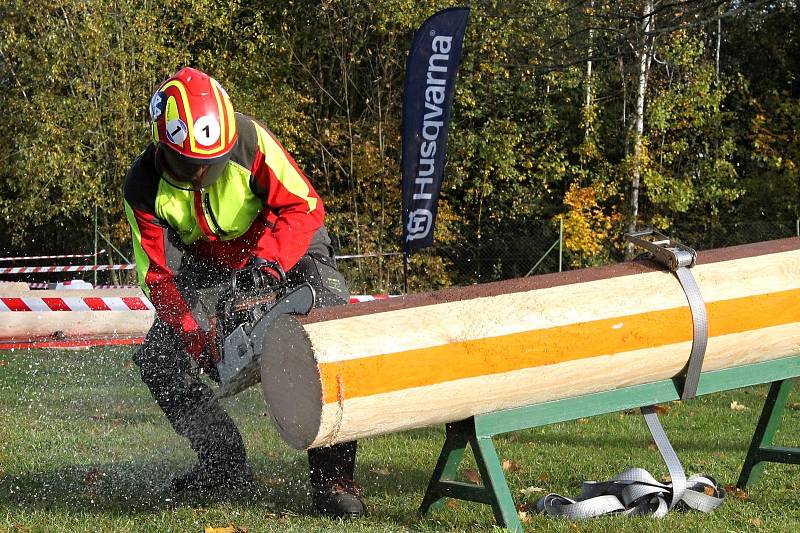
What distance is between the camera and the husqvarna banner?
12273 millimetres

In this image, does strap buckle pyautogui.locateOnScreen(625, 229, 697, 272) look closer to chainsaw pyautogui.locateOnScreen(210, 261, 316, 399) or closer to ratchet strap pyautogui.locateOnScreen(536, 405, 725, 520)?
ratchet strap pyautogui.locateOnScreen(536, 405, 725, 520)

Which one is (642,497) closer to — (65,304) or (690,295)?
(690,295)

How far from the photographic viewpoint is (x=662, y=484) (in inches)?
179

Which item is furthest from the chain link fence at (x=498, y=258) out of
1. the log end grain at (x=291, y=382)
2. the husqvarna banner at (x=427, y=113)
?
the log end grain at (x=291, y=382)

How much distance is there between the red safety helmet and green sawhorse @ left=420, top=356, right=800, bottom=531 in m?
1.52

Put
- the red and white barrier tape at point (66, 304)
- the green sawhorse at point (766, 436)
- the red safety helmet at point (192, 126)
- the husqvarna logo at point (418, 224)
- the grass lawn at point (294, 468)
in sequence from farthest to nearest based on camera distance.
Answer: the husqvarna logo at point (418, 224) < the red and white barrier tape at point (66, 304) < the green sawhorse at point (766, 436) < the grass lawn at point (294, 468) < the red safety helmet at point (192, 126)

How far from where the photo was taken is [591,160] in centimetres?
2358

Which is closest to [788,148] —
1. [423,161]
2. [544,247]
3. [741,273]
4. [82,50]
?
[544,247]

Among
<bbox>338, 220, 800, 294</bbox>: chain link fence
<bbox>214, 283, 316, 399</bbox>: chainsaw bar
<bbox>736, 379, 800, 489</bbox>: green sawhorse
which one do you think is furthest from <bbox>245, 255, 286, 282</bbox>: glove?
<bbox>338, 220, 800, 294</bbox>: chain link fence

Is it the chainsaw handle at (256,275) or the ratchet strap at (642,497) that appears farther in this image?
the ratchet strap at (642,497)

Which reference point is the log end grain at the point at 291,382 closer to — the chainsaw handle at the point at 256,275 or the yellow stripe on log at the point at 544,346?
the yellow stripe on log at the point at 544,346

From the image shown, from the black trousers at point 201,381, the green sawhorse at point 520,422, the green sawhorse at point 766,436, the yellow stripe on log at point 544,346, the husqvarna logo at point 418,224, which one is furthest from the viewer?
the husqvarna logo at point 418,224

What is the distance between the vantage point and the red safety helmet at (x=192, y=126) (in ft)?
13.6

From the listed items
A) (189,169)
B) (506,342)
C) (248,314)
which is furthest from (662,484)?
(189,169)
